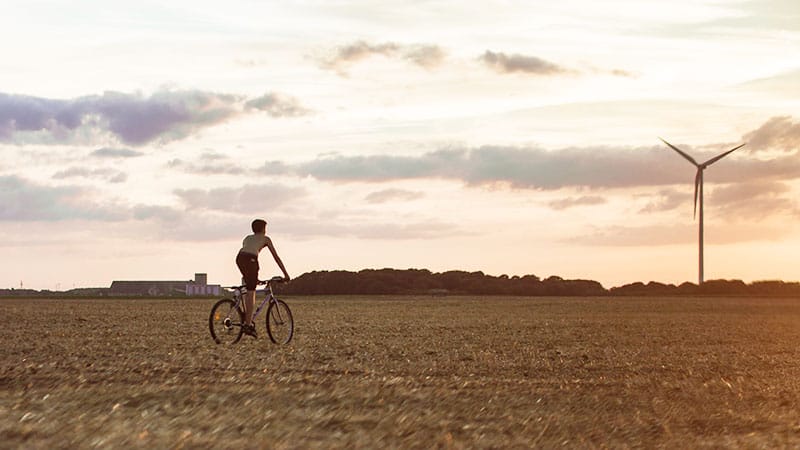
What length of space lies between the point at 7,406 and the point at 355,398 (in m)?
3.58

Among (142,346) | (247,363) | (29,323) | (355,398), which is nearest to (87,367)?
(247,363)

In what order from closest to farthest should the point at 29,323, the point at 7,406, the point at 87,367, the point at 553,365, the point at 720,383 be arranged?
the point at 7,406 < the point at 720,383 < the point at 87,367 < the point at 553,365 < the point at 29,323

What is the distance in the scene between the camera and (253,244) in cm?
2097

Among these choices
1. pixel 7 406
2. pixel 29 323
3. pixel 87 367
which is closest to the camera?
pixel 7 406

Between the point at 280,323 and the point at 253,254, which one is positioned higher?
the point at 253,254

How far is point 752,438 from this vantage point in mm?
10469

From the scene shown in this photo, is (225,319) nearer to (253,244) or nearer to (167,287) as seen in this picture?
(253,244)

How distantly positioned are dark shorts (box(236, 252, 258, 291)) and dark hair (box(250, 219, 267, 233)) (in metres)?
0.52

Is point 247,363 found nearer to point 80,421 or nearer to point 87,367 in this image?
point 87,367

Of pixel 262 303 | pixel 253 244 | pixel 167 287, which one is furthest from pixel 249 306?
pixel 167 287

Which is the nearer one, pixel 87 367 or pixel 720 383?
pixel 720 383

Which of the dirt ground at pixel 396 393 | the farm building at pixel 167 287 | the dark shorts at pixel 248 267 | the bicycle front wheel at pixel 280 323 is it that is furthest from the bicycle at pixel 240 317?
the farm building at pixel 167 287

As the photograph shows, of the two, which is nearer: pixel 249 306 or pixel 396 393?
pixel 396 393

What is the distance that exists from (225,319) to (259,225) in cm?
199
